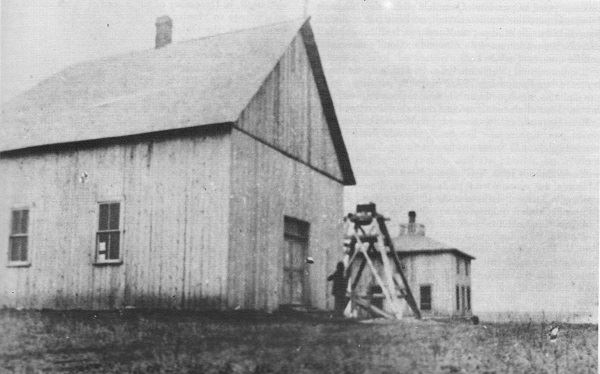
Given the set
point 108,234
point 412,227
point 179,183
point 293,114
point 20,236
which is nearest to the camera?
point 179,183

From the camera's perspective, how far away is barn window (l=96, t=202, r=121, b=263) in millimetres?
14975

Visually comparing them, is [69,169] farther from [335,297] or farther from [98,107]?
[335,297]

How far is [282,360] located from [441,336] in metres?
4.58

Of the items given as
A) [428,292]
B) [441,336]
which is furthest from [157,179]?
[428,292]

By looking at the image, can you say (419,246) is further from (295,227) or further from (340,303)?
(295,227)

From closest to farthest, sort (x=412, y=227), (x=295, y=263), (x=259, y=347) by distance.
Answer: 1. (x=259, y=347)
2. (x=295, y=263)
3. (x=412, y=227)

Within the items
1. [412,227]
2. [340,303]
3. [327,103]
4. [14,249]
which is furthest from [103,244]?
[412,227]

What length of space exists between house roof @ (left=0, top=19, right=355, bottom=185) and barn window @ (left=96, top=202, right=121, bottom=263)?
1.66 metres

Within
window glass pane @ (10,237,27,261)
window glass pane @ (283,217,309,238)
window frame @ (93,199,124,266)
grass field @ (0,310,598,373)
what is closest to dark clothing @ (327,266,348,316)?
window glass pane @ (283,217,309,238)

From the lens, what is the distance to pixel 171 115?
1468 centimetres

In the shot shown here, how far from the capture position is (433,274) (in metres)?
34.4

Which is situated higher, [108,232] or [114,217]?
[114,217]

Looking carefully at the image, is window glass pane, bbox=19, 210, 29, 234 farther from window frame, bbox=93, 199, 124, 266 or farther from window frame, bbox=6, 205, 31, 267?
window frame, bbox=93, 199, 124, 266

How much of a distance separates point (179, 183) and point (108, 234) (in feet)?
7.45
